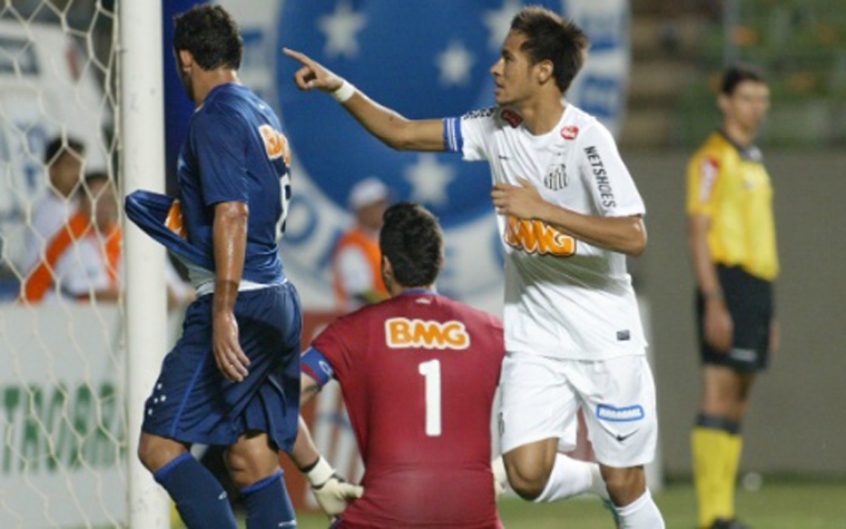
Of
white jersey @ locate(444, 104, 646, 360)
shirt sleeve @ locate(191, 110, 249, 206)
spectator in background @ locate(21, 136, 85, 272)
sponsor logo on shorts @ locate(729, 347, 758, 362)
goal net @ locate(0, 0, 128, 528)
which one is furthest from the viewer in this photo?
sponsor logo on shorts @ locate(729, 347, 758, 362)

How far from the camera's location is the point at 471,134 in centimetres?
599

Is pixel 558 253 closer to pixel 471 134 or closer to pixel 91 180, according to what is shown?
pixel 471 134

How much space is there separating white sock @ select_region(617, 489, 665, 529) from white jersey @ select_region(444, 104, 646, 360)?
0.48 meters

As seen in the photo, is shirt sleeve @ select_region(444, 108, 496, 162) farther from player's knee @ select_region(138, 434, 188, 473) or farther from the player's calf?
player's knee @ select_region(138, 434, 188, 473)

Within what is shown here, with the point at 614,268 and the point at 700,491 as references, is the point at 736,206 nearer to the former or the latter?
the point at 700,491

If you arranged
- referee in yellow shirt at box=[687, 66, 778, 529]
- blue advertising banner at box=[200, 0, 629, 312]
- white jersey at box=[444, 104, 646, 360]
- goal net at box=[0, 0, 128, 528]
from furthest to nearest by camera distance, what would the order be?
blue advertising banner at box=[200, 0, 629, 312] → referee in yellow shirt at box=[687, 66, 778, 529] → goal net at box=[0, 0, 128, 528] → white jersey at box=[444, 104, 646, 360]

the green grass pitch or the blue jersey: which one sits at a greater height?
the blue jersey

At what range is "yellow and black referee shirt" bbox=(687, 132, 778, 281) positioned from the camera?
8.41 meters

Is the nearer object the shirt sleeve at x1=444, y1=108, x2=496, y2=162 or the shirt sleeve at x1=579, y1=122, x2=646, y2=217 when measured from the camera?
the shirt sleeve at x1=579, y1=122, x2=646, y2=217

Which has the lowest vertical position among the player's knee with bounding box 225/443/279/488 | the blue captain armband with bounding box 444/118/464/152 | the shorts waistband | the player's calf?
the player's calf

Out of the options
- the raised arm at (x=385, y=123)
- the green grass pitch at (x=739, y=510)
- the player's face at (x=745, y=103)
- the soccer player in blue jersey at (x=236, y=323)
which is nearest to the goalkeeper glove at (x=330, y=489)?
the soccer player in blue jersey at (x=236, y=323)

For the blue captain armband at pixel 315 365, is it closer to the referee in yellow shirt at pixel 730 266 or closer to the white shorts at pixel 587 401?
the white shorts at pixel 587 401

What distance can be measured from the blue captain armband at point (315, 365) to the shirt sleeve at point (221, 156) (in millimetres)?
633

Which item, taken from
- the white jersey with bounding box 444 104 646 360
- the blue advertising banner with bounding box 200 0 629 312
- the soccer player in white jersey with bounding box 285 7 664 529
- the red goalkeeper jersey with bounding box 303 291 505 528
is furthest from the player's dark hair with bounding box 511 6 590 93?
the blue advertising banner with bounding box 200 0 629 312
